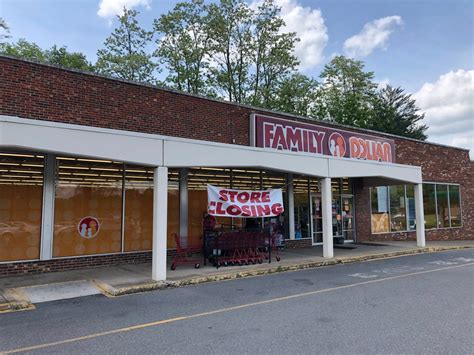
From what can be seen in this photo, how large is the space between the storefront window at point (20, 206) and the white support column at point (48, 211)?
0.11 metres

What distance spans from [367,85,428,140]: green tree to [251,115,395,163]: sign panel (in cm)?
2732

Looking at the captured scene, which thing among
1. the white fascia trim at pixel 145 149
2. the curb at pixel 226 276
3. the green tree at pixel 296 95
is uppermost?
A: the green tree at pixel 296 95

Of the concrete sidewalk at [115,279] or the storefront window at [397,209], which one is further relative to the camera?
the storefront window at [397,209]

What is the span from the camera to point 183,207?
13.7 metres

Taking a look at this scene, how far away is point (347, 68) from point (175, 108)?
34.0 m

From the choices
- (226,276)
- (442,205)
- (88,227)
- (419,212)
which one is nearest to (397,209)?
(442,205)

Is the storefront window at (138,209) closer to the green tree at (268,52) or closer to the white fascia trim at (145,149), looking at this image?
the white fascia trim at (145,149)

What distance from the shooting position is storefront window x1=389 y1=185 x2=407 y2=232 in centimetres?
2142

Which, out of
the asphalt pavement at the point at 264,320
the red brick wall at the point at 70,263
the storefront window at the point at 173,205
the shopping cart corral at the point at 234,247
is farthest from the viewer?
the storefront window at the point at 173,205

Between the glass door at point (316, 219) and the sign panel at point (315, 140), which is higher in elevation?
the sign panel at point (315, 140)

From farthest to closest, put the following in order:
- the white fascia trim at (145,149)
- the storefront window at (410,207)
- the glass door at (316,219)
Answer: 1. the storefront window at (410,207)
2. the glass door at (316,219)
3. the white fascia trim at (145,149)

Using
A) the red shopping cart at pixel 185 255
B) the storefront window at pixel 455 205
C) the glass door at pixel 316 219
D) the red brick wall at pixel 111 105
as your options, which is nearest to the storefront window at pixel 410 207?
the storefront window at pixel 455 205

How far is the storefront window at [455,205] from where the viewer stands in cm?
2428

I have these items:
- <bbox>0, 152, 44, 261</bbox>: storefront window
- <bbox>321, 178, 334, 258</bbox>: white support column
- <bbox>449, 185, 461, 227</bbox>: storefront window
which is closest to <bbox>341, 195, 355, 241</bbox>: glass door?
<bbox>321, 178, 334, 258</bbox>: white support column
